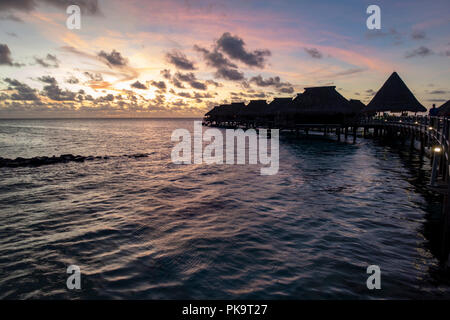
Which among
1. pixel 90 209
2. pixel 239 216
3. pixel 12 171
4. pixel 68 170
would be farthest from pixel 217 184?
pixel 12 171

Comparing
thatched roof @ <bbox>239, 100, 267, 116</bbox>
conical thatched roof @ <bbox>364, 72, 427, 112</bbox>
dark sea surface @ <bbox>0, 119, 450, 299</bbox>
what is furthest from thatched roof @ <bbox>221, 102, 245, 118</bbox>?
dark sea surface @ <bbox>0, 119, 450, 299</bbox>

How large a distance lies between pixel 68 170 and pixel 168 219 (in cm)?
1277

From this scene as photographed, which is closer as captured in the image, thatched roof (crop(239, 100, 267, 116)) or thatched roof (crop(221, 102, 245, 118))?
thatched roof (crop(239, 100, 267, 116))

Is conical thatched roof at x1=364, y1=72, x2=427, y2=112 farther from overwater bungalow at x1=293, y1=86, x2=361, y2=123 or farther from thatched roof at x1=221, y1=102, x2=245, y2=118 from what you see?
thatched roof at x1=221, y1=102, x2=245, y2=118

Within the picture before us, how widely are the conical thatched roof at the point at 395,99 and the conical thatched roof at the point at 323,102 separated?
2.46 m

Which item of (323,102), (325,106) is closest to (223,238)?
(325,106)

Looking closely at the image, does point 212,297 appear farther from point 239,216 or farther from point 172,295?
point 239,216

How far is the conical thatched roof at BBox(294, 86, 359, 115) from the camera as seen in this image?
104ft

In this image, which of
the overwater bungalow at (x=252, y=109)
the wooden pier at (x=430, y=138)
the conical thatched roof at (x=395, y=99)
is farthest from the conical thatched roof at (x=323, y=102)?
the overwater bungalow at (x=252, y=109)

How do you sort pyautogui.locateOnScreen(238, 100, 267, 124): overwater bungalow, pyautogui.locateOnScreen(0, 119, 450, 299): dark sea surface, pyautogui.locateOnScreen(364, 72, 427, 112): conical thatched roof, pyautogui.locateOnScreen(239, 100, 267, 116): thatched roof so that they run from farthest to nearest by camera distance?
1. pyautogui.locateOnScreen(239, 100, 267, 116): thatched roof
2. pyautogui.locateOnScreen(238, 100, 267, 124): overwater bungalow
3. pyautogui.locateOnScreen(364, 72, 427, 112): conical thatched roof
4. pyautogui.locateOnScreen(0, 119, 450, 299): dark sea surface

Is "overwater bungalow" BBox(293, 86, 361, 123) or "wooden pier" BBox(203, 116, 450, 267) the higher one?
"overwater bungalow" BBox(293, 86, 361, 123)

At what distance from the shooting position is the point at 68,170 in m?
17.5

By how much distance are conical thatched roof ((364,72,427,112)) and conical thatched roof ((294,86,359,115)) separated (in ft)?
8.08
